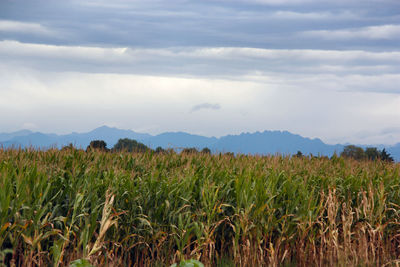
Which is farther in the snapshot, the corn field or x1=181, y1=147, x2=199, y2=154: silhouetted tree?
x1=181, y1=147, x2=199, y2=154: silhouetted tree

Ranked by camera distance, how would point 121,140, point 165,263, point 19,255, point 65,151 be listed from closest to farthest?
point 19,255
point 165,263
point 65,151
point 121,140

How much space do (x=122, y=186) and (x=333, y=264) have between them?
4.78 m

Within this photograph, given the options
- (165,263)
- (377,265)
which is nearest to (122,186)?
(165,263)

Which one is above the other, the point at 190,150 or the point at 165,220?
the point at 190,150

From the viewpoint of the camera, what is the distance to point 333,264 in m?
8.95

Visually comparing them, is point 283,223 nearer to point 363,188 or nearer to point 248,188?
point 248,188

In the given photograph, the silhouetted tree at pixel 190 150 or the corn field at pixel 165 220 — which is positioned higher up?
the silhouetted tree at pixel 190 150

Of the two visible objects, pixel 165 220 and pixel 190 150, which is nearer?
pixel 165 220

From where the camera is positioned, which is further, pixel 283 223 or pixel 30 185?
pixel 283 223

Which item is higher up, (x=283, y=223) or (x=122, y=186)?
(x=122, y=186)

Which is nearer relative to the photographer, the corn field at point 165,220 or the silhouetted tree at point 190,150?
the corn field at point 165,220

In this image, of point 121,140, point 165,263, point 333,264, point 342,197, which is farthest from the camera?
point 121,140

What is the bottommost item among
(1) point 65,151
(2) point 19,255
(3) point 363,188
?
(2) point 19,255

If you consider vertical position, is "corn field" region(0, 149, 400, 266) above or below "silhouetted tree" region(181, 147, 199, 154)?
below
